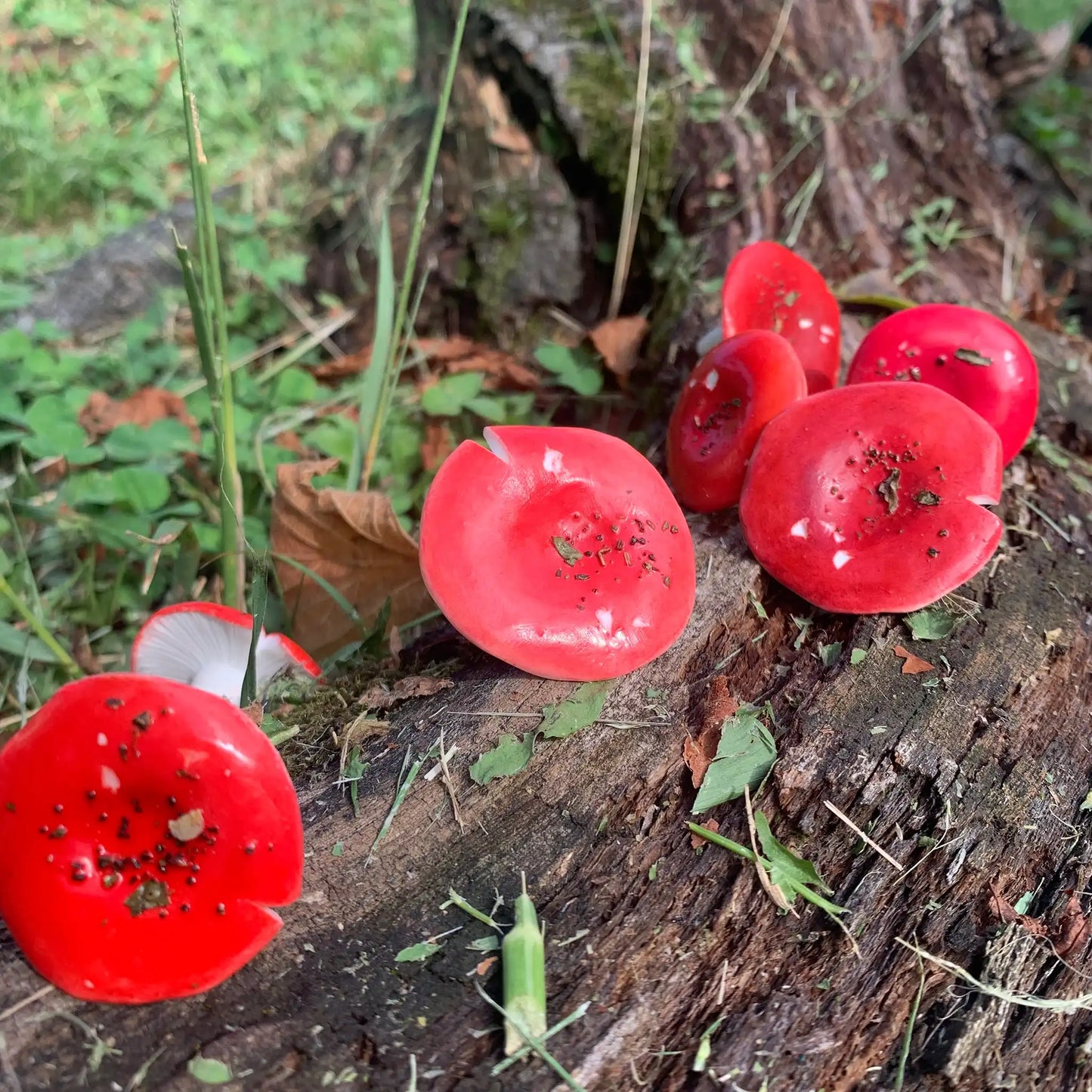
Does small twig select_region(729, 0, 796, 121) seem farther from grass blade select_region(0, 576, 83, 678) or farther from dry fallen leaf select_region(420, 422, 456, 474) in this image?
grass blade select_region(0, 576, 83, 678)

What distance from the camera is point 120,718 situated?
5.34ft

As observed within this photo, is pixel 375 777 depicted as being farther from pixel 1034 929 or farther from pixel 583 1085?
pixel 1034 929

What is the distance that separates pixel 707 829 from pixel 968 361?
1628 millimetres

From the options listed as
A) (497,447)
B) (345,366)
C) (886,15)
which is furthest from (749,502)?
(886,15)

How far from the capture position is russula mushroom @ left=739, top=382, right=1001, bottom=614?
89.0 inches

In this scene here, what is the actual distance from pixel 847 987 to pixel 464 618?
114 cm

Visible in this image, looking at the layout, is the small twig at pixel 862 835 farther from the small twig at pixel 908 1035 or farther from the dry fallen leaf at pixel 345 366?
the dry fallen leaf at pixel 345 366

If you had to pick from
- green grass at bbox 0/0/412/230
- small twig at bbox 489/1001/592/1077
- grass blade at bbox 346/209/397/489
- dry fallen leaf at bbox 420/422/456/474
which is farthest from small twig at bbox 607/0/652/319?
small twig at bbox 489/1001/592/1077

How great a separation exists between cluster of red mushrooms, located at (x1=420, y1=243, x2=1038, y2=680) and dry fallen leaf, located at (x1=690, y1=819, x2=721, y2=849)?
41cm

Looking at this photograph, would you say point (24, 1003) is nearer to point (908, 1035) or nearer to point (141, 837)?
point (141, 837)

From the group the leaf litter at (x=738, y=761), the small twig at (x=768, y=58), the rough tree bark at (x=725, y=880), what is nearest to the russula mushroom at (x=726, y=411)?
the rough tree bark at (x=725, y=880)

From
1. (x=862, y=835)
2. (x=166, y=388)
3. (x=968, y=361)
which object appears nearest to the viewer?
(x=862, y=835)

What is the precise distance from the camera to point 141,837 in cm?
168

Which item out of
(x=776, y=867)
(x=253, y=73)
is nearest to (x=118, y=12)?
(x=253, y=73)
